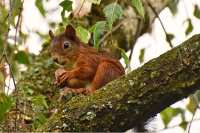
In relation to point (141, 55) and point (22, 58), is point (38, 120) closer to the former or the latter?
point (22, 58)

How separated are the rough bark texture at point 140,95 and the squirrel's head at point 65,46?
5.42 feet

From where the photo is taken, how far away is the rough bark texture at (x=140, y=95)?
2.62 meters

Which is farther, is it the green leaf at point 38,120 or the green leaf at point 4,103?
the green leaf at point 38,120

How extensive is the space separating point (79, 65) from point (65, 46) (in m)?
0.25

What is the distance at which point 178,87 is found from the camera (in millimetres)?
2615

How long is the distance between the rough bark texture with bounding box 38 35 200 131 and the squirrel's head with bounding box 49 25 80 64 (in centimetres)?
165

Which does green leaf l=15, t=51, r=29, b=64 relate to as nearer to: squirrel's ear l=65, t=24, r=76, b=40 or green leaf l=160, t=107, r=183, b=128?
squirrel's ear l=65, t=24, r=76, b=40

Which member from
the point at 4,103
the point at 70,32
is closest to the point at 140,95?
the point at 4,103

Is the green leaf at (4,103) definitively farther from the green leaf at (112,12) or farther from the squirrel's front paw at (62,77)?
the squirrel's front paw at (62,77)

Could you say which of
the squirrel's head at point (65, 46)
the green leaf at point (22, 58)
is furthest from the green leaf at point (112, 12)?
the green leaf at point (22, 58)

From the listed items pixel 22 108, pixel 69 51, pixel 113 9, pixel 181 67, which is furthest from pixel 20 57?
pixel 181 67

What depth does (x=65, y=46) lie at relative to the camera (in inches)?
178

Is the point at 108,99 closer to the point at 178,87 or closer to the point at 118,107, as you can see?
the point at 118,107

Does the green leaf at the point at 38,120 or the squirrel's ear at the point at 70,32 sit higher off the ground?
the squirrel's ear at the point at 70,32
